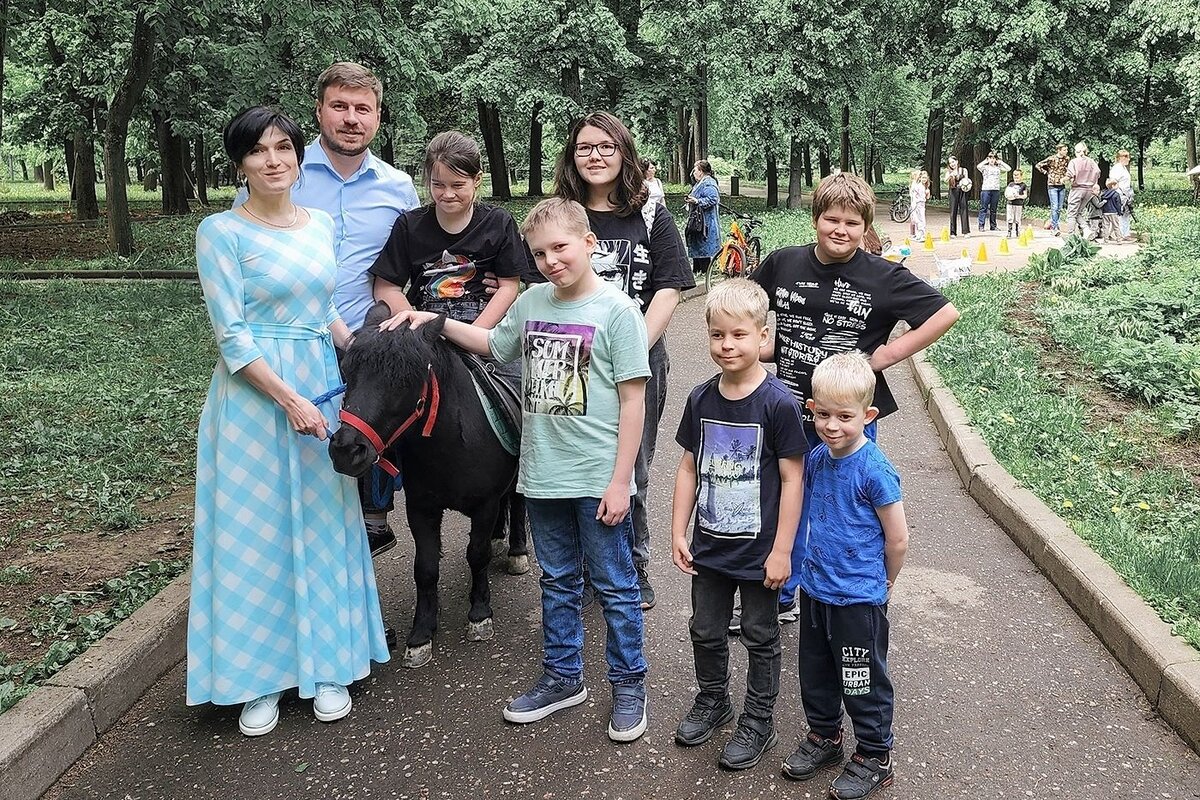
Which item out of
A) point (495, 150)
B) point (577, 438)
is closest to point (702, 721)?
point (577, 438)

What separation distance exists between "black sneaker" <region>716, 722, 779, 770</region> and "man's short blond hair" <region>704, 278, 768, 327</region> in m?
1.44

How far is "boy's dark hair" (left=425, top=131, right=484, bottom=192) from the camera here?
13.3 ft

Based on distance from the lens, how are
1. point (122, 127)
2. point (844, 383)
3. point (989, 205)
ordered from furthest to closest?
point (989, 205)
point (122, 127)
point (844, 383)

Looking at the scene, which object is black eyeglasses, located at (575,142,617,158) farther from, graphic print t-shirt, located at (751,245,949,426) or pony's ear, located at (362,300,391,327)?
pony's ear, located at (362,300,391,327)

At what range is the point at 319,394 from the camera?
148 inches

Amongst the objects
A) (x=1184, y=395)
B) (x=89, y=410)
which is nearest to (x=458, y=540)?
(x=89, y=410)

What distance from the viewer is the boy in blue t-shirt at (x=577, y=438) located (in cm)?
351

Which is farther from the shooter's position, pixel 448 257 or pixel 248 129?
pixel 448 257

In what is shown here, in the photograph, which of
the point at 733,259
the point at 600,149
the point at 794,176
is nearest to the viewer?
the point at 600,149

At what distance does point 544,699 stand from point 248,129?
237 cm

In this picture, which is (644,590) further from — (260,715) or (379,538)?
(260,715)

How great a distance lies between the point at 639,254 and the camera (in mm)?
4223

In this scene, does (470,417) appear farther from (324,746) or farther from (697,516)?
(324,746)

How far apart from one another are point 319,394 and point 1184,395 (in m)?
6.59
